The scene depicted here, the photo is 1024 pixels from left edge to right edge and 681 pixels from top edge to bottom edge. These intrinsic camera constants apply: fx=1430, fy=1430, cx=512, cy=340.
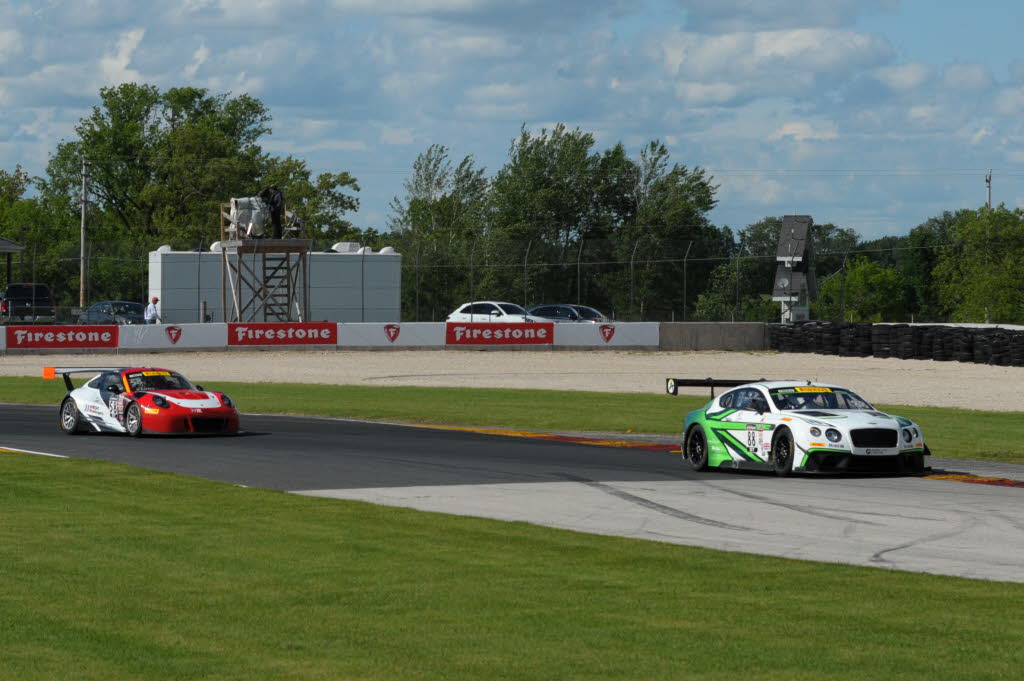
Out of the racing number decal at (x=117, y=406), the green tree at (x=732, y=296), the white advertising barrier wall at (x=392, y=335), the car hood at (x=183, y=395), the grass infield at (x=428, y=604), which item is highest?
the green tree at (x=732, y=296)

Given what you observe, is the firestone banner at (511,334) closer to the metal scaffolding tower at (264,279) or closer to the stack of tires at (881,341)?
the metal scaffolding tower at (264,279)

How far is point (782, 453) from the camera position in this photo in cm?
1908

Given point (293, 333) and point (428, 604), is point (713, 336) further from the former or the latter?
point (428, 604)

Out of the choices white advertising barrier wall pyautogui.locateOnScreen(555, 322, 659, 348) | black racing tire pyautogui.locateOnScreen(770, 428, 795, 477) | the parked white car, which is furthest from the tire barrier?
black racing tire pyautogui.locateOnScreen(770, 428, 795, 477)

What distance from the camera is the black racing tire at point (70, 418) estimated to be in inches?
1015

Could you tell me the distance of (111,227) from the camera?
110000 mm

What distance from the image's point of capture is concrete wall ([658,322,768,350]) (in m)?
56.2

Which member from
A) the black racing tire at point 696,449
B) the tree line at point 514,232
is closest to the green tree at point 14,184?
the tree line at point 514,232

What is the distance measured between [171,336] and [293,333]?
4.83 metres

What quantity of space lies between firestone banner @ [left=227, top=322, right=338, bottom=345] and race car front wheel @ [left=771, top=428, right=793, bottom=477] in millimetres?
36360

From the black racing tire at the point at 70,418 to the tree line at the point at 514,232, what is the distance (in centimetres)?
3793

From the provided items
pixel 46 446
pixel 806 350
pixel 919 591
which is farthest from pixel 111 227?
pixel 919 591

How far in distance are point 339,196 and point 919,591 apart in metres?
96.0

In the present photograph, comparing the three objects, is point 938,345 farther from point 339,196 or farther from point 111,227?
point 111,227
